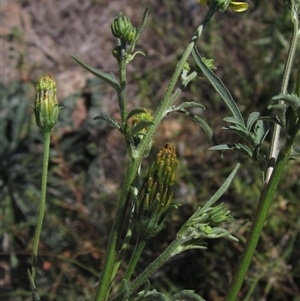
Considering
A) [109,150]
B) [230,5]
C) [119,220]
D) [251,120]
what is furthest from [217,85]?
[109,150]

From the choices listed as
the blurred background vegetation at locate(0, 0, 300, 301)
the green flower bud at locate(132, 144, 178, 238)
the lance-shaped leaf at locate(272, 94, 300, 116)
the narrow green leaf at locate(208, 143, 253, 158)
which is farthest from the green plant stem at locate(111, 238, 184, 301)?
the blurred background vegetation at locate(0, 0, 300, 301)

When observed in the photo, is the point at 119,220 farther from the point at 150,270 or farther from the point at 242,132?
the point at 242,132

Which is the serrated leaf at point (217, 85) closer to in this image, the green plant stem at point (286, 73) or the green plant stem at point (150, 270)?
the green plant stem at point (286, 73)

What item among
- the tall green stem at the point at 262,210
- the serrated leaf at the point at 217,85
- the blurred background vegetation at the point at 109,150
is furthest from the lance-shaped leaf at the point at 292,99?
the blurred background vegetation at the point at 109,150

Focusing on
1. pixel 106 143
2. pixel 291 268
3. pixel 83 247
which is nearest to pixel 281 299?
pixel 291 268

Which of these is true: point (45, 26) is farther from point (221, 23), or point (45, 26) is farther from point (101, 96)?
point (221, 23)
